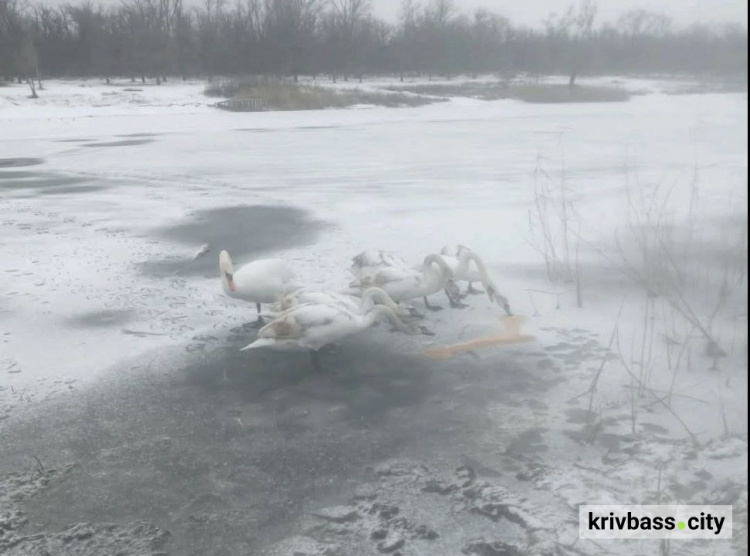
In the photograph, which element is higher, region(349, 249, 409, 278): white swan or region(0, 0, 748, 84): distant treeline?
region(0, 0, 748, 84): distant treeline

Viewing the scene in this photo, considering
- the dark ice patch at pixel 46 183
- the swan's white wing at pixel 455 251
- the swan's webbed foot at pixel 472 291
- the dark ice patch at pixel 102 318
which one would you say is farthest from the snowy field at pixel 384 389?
the dark ice patch at pixel 46 183

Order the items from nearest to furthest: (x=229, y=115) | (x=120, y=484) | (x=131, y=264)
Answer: (x=120, y=484) < (x=131, y=264) < (x=229, y=115)

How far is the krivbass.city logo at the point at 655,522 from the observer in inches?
122

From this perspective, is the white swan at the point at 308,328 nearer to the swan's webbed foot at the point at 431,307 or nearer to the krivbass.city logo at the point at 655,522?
the swan's webbed foot at the point at 431,307

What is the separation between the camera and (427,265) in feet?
20.8

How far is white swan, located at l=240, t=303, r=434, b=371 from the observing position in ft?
16.6

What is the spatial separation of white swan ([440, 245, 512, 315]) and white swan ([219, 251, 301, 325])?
151 cm

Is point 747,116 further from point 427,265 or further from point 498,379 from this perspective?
point 427,265

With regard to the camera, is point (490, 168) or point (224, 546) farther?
point (490, 168)

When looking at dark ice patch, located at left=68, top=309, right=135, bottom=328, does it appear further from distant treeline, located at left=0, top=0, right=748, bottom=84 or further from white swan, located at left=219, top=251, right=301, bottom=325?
distant treeline, located at left=0, top=0, right=748, bottom=84

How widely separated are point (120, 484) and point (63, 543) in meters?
0.51

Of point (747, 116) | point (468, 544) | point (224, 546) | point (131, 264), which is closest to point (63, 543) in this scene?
point (224, 546)

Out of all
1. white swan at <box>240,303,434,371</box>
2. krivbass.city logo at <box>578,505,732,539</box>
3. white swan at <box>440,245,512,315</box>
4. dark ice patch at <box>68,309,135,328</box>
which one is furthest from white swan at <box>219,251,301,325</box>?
krivbass.city logo at <box>578,505,732,539</box>

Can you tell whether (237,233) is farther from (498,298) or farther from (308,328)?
(308,328)
